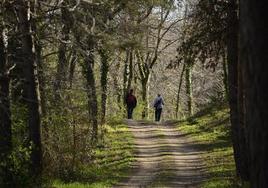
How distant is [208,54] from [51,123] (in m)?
5.25

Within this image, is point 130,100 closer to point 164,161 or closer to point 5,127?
point 164,161

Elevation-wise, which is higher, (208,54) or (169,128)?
(208,54)

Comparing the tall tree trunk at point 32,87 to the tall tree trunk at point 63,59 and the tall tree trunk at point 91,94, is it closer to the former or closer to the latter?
the tall tree trunk at point 63,59

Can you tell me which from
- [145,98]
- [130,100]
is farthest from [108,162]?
[145,98]

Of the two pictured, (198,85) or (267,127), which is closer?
(267,127)

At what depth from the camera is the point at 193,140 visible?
26.2 meters

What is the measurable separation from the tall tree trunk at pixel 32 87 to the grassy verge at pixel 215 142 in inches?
185

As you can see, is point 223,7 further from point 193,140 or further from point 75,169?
point 193,140

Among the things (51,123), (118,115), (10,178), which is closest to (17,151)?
(10,178)

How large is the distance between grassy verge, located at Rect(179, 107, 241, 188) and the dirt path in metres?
0.44

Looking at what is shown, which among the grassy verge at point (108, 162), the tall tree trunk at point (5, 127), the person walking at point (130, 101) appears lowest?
the grassy verge at point (108, 162)

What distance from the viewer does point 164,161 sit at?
68.3 feet

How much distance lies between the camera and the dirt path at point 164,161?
663 inches

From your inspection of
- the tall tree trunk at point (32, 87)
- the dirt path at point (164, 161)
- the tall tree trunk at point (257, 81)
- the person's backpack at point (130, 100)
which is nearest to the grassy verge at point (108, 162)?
the dirt path at point (164, 161)
